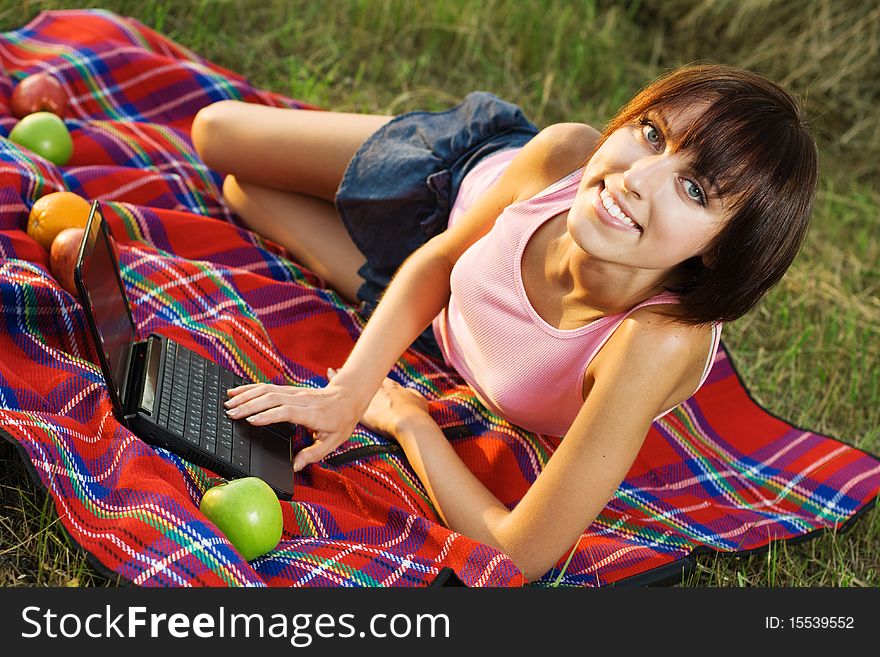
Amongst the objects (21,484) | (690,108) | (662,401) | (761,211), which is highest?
(690,108)

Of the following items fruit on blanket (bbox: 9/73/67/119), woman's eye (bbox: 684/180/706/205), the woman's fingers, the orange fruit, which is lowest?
the woman's fingers

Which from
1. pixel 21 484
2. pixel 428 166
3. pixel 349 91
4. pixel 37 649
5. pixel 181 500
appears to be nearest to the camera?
pixel 37 649

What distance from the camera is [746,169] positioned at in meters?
1.81

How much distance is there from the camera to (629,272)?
6.70 feet

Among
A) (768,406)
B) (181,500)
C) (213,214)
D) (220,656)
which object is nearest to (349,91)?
(213,214)

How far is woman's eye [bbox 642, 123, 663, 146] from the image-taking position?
1933 mm

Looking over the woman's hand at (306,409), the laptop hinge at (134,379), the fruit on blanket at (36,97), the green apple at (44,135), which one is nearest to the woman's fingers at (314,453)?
the woman's hand at (306,409)

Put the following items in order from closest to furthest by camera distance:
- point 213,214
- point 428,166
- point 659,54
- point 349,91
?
1. point 428,166
2. point 213,214
3. point 349,91
4. point 659,54

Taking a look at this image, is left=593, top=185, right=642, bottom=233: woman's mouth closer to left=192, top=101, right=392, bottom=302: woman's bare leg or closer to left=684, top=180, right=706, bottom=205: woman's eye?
left=684, top=180, right=706, bottom=205: woman's eye

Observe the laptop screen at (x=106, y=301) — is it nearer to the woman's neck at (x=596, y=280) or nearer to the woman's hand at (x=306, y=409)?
the woman's hand at (x=306, y=409)

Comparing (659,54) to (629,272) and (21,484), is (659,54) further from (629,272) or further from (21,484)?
(21,484)

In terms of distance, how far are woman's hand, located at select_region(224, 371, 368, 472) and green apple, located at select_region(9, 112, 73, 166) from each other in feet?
3.96

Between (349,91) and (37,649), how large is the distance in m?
3.04

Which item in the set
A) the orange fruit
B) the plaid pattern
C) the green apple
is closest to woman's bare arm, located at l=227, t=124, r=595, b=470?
the plaid pattern
